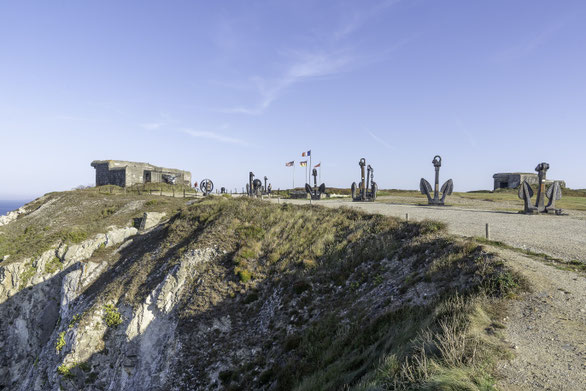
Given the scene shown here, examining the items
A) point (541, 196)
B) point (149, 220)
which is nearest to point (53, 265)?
point (149, 220)

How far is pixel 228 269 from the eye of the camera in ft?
56.1

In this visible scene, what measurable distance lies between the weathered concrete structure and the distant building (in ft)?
216

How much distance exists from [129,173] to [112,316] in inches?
1828

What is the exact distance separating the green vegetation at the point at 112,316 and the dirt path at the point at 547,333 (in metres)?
17.2

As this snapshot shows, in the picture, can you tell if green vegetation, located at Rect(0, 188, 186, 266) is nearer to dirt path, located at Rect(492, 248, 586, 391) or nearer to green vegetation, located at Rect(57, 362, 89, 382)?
green vegetation, located at Rect(57, 362, 89, 382)

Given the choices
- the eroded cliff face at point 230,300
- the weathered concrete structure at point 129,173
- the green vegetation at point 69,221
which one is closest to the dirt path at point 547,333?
the eroded cliff face at point 230,300

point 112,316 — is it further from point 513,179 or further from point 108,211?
point 513,179

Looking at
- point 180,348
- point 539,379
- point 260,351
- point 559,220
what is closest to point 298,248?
point 260,351

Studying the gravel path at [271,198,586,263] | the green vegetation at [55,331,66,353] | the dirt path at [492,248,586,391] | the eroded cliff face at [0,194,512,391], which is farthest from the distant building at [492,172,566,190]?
the green vegetation at [55,331,66,353]

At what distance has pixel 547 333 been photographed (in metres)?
6.25

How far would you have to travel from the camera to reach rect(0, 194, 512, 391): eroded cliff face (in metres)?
9.75

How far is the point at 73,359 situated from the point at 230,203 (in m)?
14.3

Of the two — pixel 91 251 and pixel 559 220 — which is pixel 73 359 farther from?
pixel 559 220

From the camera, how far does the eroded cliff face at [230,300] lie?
32.0 feet
